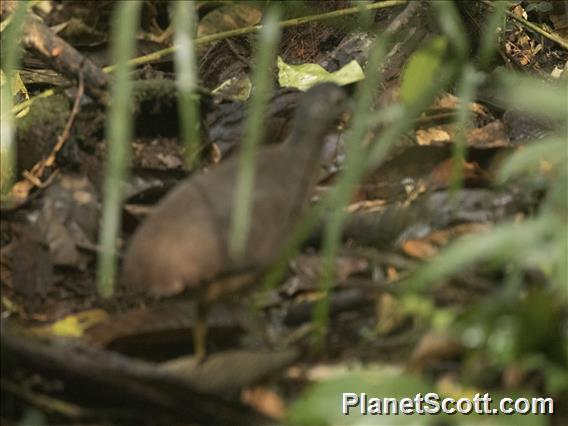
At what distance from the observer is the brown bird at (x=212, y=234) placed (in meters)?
2.27

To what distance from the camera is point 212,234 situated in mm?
2291

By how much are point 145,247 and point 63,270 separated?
1.01 metres

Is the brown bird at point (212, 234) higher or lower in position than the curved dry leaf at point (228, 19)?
lower

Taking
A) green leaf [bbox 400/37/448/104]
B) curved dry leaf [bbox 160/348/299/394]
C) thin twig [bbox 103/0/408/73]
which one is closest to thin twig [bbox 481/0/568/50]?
thin twig [bbox 103/0/408/73]

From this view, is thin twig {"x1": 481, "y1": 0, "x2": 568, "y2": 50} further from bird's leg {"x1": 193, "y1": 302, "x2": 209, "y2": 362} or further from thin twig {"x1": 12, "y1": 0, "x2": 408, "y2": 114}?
bird's leg {"x1": 193, "y1": 302, "x2": 209, "y2": 362}

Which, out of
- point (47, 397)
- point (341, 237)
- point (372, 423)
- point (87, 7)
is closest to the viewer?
point (372, 423)

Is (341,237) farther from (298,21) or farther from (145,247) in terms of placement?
(298,21)

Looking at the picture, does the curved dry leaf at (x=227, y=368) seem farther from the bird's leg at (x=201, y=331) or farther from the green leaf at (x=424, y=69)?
the green leaf at (x=424, y=69)

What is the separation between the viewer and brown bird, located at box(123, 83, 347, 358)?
7.45ft

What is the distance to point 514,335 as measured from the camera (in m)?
2.20

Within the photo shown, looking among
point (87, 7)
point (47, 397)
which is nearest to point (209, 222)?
point (47, 397)

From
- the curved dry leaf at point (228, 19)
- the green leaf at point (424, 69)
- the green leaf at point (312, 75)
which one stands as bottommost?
the green leaf at point (424, 69)

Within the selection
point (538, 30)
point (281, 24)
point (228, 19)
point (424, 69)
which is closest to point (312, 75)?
point (281, 24)

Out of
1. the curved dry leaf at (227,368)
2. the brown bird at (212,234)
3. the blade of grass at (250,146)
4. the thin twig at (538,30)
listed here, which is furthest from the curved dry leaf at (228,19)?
the curved dry leaf at (227,368)
